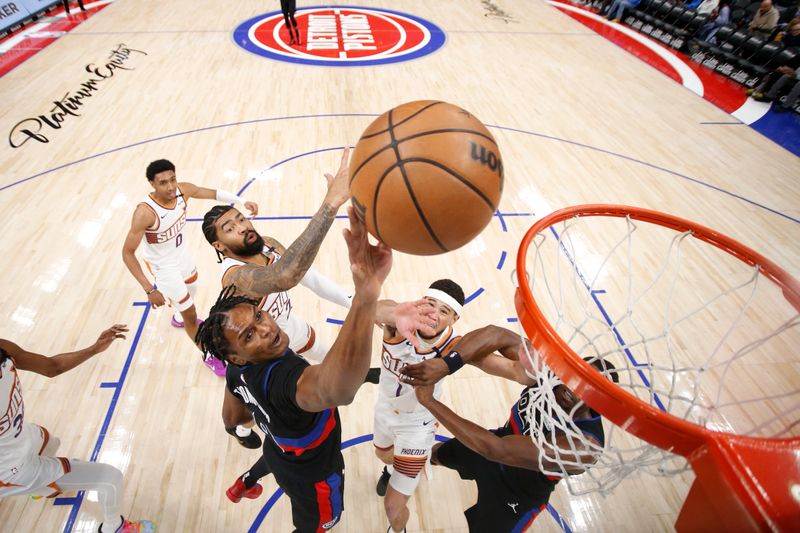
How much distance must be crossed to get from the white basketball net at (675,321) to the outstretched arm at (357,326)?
6.15ft

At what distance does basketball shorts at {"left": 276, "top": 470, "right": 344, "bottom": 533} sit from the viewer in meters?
2.11

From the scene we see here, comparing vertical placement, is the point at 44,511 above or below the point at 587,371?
below

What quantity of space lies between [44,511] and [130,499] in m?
0.52

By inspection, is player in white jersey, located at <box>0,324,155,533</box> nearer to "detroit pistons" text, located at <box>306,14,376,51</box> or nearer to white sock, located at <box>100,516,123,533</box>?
white sock, located at <box>100,516,123,533</box>

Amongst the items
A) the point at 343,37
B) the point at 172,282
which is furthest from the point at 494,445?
the point at 343,37

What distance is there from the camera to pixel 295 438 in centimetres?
191

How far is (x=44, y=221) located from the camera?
4977 millimetres

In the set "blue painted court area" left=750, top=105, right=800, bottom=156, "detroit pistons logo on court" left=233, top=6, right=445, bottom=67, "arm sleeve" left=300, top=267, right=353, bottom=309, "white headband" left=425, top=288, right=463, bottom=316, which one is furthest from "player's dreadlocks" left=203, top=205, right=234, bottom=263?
"blue painted court area" left=750, top=105, right=800, bottom=156

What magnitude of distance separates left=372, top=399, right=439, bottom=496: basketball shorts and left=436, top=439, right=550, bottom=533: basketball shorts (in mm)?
279

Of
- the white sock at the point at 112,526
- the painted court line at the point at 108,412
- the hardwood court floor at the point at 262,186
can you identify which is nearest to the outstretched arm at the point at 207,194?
the hardwood court floor at the point at 262,186

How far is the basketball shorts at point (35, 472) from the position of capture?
7.02 ft

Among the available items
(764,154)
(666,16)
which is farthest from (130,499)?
(666,16)

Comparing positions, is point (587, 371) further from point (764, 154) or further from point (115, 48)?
point (115, 48)

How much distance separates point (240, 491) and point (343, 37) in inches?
415
